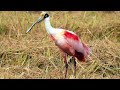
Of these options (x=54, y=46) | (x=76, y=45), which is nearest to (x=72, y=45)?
(x=76, y=45)

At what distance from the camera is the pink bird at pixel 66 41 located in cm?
497

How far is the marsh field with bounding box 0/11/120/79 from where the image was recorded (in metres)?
5.42

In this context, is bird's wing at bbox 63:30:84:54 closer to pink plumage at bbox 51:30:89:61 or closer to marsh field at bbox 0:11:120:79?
pink plumage at bbox 51:30:89:61

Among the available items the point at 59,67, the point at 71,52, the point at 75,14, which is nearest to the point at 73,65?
the point at 59,67

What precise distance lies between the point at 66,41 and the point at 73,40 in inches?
3.1

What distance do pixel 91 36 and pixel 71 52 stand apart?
1.42m

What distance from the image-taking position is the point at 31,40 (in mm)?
6203

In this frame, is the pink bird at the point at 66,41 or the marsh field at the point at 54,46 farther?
the marsh field at the point at 54,46

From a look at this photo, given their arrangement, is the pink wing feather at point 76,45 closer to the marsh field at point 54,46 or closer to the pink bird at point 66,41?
the pink bird at point 66,41

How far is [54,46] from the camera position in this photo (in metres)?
5.89

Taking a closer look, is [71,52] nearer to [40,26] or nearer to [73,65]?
[73,65]

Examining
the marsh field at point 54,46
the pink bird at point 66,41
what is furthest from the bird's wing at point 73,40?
the marsh field at point 54,46

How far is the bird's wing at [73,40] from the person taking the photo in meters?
5.02

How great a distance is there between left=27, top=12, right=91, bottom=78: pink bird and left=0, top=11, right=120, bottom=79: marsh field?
0.22 m
